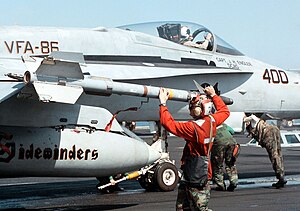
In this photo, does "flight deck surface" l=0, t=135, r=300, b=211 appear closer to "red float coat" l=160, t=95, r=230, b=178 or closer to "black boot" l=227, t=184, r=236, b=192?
"black boot" l=227, t=184, r=236, b=192

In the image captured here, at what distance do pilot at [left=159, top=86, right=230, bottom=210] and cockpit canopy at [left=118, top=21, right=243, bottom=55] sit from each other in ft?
17.6

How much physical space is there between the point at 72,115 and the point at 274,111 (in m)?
5.31

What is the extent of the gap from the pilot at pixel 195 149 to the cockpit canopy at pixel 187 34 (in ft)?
17.6

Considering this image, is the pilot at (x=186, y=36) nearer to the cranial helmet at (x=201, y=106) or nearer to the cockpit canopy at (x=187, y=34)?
the cockpit canopy at (x=187, y=34)

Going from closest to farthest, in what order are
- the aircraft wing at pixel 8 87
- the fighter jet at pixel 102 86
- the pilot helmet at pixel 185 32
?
1. the aircraft wing at pixel 8 87
2. the fighter jet at pixel 102 86
3. the pilot helmet at pixel 185 32

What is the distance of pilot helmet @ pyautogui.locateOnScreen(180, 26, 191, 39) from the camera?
13545mm

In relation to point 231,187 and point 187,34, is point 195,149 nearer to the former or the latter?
point 231,187

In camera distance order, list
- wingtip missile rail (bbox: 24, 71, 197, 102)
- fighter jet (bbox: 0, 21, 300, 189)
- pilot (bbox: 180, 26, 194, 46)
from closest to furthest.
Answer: wingtip missile rail (bbox: 24, 71, 197, 102)
fighter jet (bbox: 0, 21, 300, 189)
pilot (bbox: 180, 26, 194, 46)

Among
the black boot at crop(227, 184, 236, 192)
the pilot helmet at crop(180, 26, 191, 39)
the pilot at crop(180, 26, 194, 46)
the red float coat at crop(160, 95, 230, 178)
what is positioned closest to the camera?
the red float coat at crop(160, 95, 230, 178)

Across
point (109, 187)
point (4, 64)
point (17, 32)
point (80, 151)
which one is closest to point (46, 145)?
point (80, 151)

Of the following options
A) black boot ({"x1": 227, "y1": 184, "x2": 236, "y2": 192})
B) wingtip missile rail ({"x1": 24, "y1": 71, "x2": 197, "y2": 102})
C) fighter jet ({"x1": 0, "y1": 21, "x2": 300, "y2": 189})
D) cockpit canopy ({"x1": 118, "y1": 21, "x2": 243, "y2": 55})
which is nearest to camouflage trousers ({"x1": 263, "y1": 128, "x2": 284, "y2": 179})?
fighter jet ({"x1": 0, "y1": 21, "x2": 300, "y2": 189})

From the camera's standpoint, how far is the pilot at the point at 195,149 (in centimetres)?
772

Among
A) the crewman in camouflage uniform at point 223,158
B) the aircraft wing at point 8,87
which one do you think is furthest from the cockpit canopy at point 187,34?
the aircraft wing at point 8,87

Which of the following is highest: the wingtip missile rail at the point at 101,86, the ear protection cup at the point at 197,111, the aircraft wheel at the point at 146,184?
the wingtip missile rail at the point at 101,86
